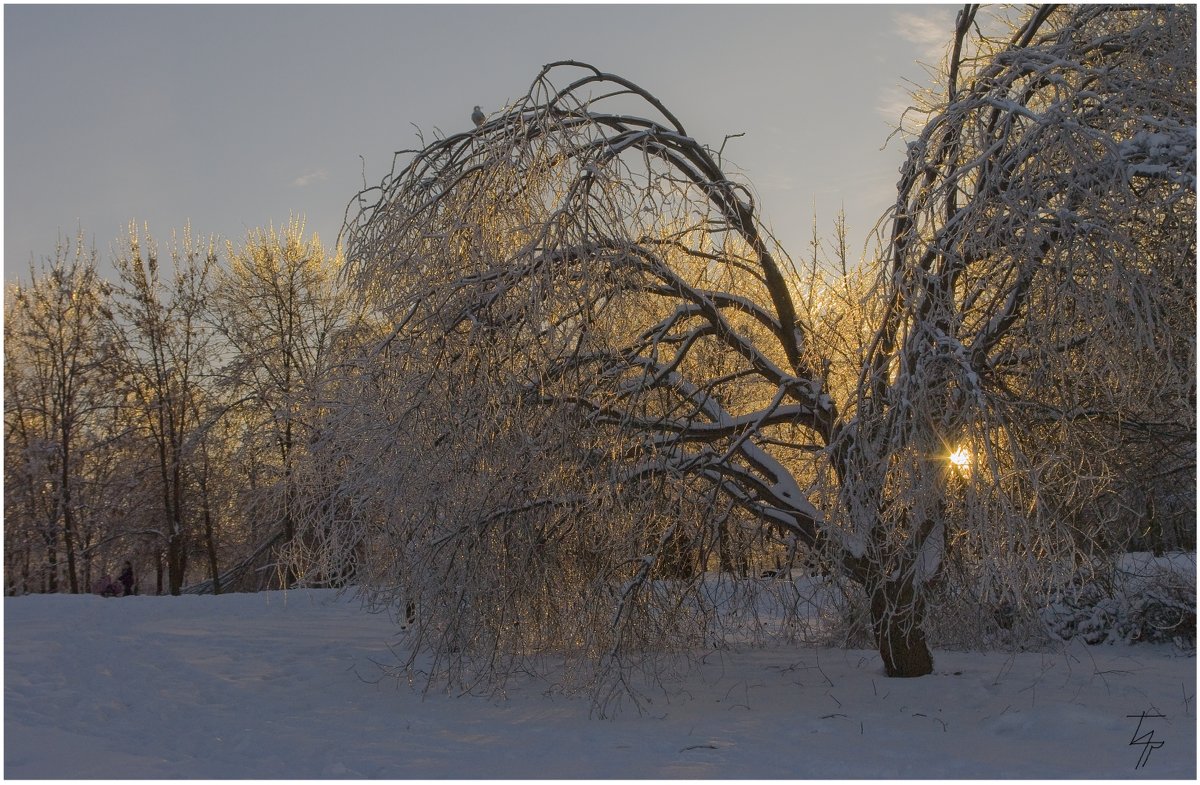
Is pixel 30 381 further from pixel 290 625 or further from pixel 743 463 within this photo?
pixel 743 463

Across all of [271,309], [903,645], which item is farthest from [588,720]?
[271,309]

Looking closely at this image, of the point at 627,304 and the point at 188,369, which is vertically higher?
the point at 188,369

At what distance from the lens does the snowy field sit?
6.09m

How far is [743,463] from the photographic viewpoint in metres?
9.56

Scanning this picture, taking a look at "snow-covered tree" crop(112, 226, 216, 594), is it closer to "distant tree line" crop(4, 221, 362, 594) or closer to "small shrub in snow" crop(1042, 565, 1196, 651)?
"distant tree line" crop(4, 221, 362, 594)

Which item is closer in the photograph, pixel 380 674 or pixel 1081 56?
pixel 1081 56

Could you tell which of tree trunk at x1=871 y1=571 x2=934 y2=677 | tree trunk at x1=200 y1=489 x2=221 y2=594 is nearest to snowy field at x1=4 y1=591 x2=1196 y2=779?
tree trunk at x1=871 y1=571 x2=934 y2=677

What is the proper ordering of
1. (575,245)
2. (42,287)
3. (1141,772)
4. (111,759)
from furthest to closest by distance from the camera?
(42,287)
(575,245)
(111,759)
(1141,772)

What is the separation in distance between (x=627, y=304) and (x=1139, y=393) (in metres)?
3.61

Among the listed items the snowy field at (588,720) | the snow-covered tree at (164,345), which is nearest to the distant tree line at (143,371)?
the snow-covered tree at (164,345)

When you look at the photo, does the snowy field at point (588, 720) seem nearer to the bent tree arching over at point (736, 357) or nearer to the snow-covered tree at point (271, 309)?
the bent tree arching over at point (736, 357)

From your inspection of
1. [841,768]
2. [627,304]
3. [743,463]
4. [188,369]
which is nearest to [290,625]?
[743,463]

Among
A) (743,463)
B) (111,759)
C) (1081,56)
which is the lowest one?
(111,759)

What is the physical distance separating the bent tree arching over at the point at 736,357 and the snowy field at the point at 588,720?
0.66m
